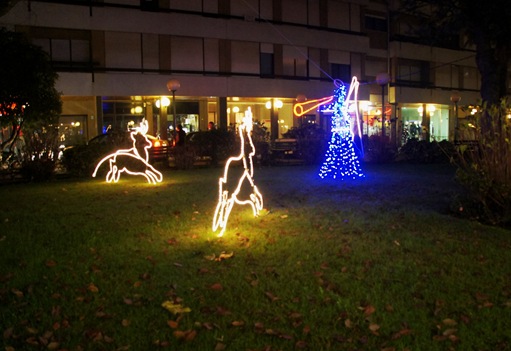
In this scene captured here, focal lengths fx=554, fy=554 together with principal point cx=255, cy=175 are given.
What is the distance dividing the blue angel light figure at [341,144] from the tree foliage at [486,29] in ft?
23.5

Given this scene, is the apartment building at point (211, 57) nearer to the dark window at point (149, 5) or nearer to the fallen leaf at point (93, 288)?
the dark window at point (149, 5)

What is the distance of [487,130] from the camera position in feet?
32.5

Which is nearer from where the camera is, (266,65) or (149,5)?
(149,5)

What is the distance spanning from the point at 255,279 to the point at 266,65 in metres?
29.5

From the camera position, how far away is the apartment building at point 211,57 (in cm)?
2833

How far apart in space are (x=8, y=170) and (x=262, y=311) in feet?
46.9

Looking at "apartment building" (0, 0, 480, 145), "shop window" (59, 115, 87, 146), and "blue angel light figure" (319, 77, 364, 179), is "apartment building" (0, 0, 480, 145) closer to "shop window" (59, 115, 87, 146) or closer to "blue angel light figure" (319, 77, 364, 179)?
"shop window" (59, 115, 87, 146)

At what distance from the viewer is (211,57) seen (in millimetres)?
32312

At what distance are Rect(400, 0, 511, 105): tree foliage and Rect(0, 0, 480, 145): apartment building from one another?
12.7 feet

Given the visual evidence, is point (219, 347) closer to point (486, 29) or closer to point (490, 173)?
point (490, 173)

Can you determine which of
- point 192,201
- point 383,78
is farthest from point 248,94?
point 192,201

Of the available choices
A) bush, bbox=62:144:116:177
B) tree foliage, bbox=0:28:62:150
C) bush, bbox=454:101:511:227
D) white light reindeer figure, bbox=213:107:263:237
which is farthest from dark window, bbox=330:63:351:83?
white light reindeer figure, bbox=213:107:263:237

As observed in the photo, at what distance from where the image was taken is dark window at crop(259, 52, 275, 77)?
3431 centimetres

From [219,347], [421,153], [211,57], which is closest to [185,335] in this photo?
[219,347]
